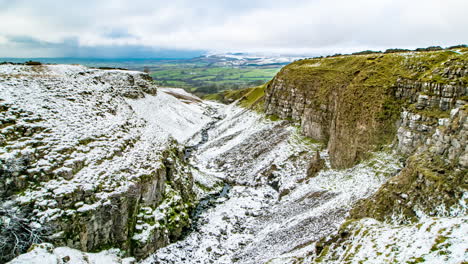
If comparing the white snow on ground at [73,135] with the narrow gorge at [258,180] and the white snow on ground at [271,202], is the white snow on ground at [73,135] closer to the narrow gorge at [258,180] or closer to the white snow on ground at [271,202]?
the narrow gorge at [258,180]

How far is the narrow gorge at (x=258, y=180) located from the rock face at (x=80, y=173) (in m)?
0.11

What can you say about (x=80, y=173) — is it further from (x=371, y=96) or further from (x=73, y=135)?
(x=371, y=96)

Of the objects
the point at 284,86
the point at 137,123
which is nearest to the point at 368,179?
the point at 137,123

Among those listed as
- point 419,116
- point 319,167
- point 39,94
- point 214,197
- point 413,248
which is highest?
point 39,94

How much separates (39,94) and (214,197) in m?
25.2

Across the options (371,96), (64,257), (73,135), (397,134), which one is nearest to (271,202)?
(397,134)

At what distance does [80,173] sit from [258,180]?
85.5 feet

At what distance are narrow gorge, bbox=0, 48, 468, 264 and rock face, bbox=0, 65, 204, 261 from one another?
4.3 inches

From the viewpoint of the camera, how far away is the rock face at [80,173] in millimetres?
20359

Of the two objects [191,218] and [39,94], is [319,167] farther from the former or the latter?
Result: [39,94]

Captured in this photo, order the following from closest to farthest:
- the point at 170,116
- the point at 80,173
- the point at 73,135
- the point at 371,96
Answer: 1. the point at 80,173
2. the point at 73,135
3. the point at 371,96
4. the point at 170,116

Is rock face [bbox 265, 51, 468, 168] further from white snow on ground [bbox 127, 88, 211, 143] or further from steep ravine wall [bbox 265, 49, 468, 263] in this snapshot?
white snow on ground [bbox 127, 88, 211, 143]

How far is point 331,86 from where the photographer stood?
152ft

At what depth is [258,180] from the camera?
42.5m
